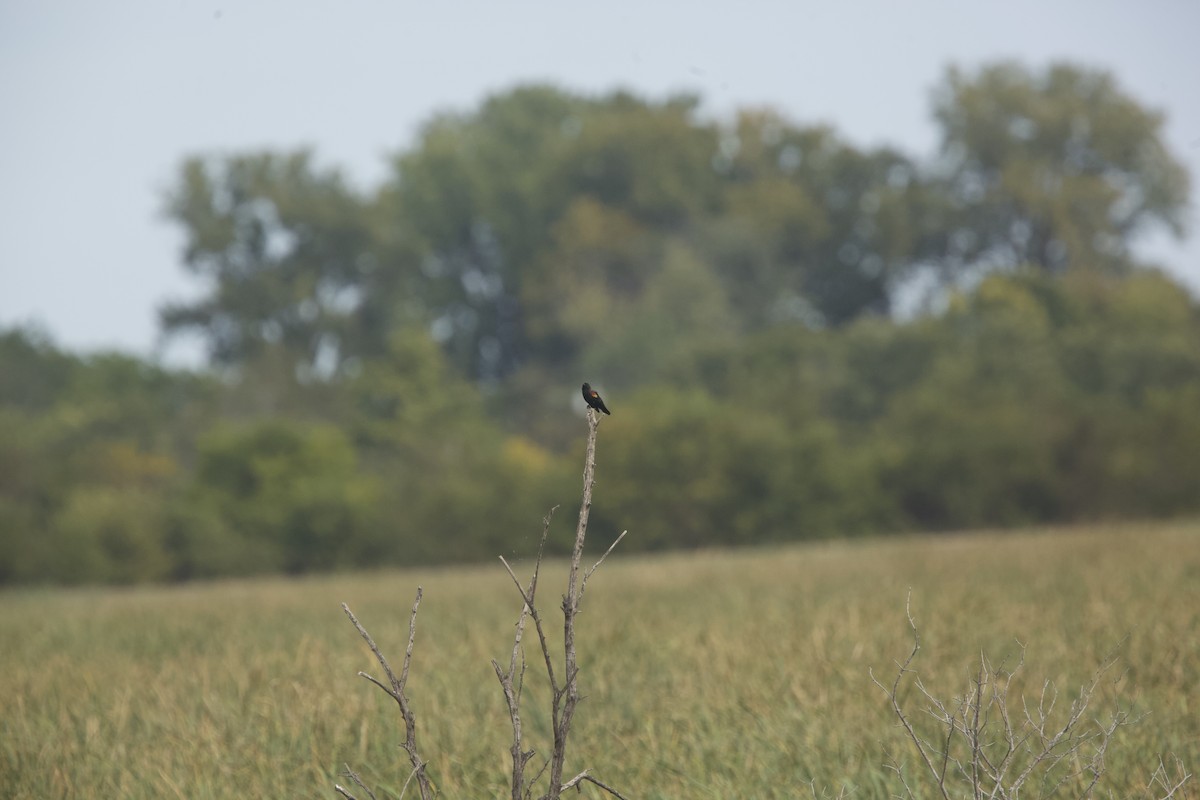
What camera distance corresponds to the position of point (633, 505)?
35438 millimetres

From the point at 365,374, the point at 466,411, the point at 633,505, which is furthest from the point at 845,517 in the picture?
the point at 365,374

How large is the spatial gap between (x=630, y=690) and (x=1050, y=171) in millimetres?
64422

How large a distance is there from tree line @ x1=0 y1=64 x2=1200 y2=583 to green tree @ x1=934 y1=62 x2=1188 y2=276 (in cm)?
15

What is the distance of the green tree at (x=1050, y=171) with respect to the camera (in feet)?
213

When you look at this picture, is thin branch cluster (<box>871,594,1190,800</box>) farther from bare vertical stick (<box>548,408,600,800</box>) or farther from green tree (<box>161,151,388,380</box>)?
green tree (<box>161,151,388,380</box>)

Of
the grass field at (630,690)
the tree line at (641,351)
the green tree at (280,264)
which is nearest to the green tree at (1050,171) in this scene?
the tree line at (641,351)

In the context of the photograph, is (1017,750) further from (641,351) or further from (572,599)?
(641,351)

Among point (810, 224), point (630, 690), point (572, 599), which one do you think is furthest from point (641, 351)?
point (572, 599)

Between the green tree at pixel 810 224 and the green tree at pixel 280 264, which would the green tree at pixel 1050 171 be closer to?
the green tree at pixel 810 224

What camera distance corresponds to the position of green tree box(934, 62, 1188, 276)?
213 ft

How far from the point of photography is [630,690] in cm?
691

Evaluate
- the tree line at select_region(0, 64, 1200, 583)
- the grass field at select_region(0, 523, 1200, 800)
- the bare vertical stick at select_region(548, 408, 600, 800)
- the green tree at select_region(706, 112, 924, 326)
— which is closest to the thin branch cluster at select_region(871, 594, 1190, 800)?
the grass field at select_region(0, 523, 1200, 800)

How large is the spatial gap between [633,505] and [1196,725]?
29750mm

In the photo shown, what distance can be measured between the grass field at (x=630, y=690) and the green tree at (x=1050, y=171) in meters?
56.0
